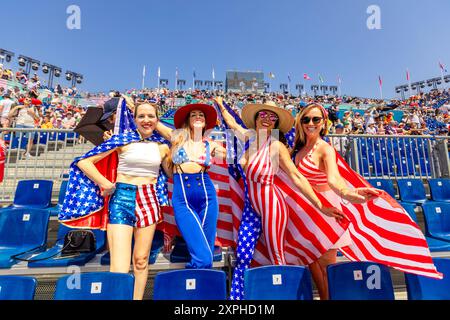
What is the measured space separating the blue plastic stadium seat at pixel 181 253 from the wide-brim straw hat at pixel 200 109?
56.1 inches

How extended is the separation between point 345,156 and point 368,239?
4200 millimetres

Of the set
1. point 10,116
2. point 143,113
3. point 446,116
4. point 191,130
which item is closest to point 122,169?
point 143,113

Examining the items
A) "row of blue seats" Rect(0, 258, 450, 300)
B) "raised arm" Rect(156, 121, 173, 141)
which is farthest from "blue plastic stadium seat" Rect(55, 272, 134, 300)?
"raised arm" Rect(156, 121, 173, 141)

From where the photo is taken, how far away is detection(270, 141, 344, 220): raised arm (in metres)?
2.29

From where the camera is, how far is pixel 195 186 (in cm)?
249

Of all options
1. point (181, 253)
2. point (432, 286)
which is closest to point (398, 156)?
point (432, 286)

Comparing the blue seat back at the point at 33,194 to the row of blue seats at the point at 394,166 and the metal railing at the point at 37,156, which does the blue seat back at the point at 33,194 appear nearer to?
the metal railing at the point at 37,156

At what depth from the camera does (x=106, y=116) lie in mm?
3295

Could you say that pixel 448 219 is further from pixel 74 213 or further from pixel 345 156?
pixel 74 213

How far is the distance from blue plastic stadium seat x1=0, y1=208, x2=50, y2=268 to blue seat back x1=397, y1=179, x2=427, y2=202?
6.09 metres

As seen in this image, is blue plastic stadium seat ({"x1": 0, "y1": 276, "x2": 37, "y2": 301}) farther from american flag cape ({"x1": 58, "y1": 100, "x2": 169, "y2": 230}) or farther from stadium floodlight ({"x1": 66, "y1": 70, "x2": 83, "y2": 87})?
stadium floodlight ({"x1": 66, "y1": 70, "x2": 83, "y2": 87})

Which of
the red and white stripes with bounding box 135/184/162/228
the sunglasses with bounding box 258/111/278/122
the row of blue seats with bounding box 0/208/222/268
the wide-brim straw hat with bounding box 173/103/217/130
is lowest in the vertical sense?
the row of blue seats with bounding box 0/208/222/268

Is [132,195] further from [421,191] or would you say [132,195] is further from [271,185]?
[421,191]

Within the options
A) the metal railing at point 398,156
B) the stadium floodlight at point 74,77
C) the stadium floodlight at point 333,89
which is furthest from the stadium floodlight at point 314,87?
the metal railing at point 398,156
